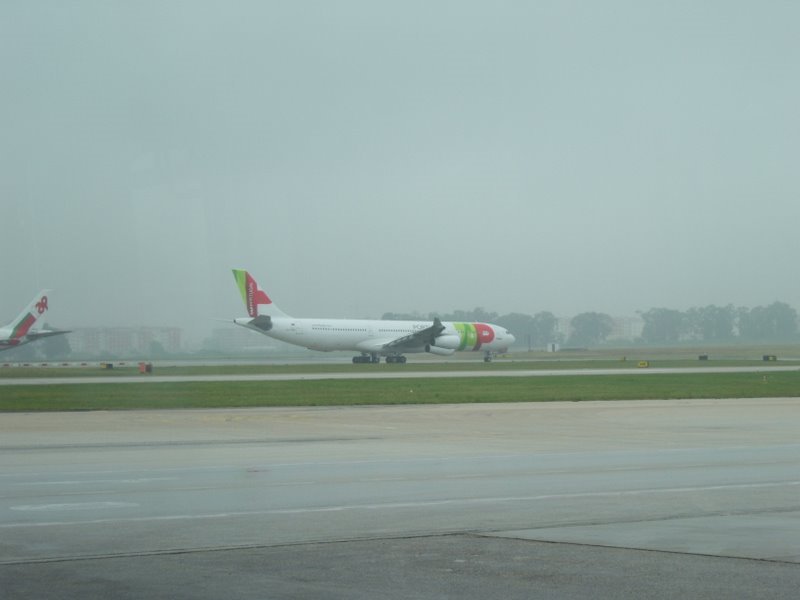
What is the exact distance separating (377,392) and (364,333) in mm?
48328

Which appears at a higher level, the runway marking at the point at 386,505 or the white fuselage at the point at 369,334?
the white fuselage at the point at 369,334

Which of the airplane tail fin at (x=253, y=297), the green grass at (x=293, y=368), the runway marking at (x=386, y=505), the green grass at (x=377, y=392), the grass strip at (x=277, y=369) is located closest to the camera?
the runway marking at (x=386, y=505)

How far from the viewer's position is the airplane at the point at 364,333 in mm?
90625

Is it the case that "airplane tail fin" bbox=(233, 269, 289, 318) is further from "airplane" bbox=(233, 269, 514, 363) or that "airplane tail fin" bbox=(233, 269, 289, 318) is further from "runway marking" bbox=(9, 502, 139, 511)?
"runway marking" bbox=(9, 502, 139, 511)

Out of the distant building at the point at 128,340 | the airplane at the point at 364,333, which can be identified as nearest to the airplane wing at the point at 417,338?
the airplane at the point at 364,333

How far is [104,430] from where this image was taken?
92.7ft

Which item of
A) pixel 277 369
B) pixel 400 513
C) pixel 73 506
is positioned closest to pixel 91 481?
pixel 73 506

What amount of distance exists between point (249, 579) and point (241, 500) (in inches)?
207

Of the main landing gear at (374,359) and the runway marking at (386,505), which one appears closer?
the runway marking at (386,505)

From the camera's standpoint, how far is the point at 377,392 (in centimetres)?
4609

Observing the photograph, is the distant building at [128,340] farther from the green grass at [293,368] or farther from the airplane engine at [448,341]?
the airplane engine at [448,341]

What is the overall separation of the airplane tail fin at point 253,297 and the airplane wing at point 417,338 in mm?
10144

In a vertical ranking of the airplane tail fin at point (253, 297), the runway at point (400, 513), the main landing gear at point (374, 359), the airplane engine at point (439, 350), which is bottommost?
the runway at point (400, 513)

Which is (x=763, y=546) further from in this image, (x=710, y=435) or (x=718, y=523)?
(x=710, y=435)
